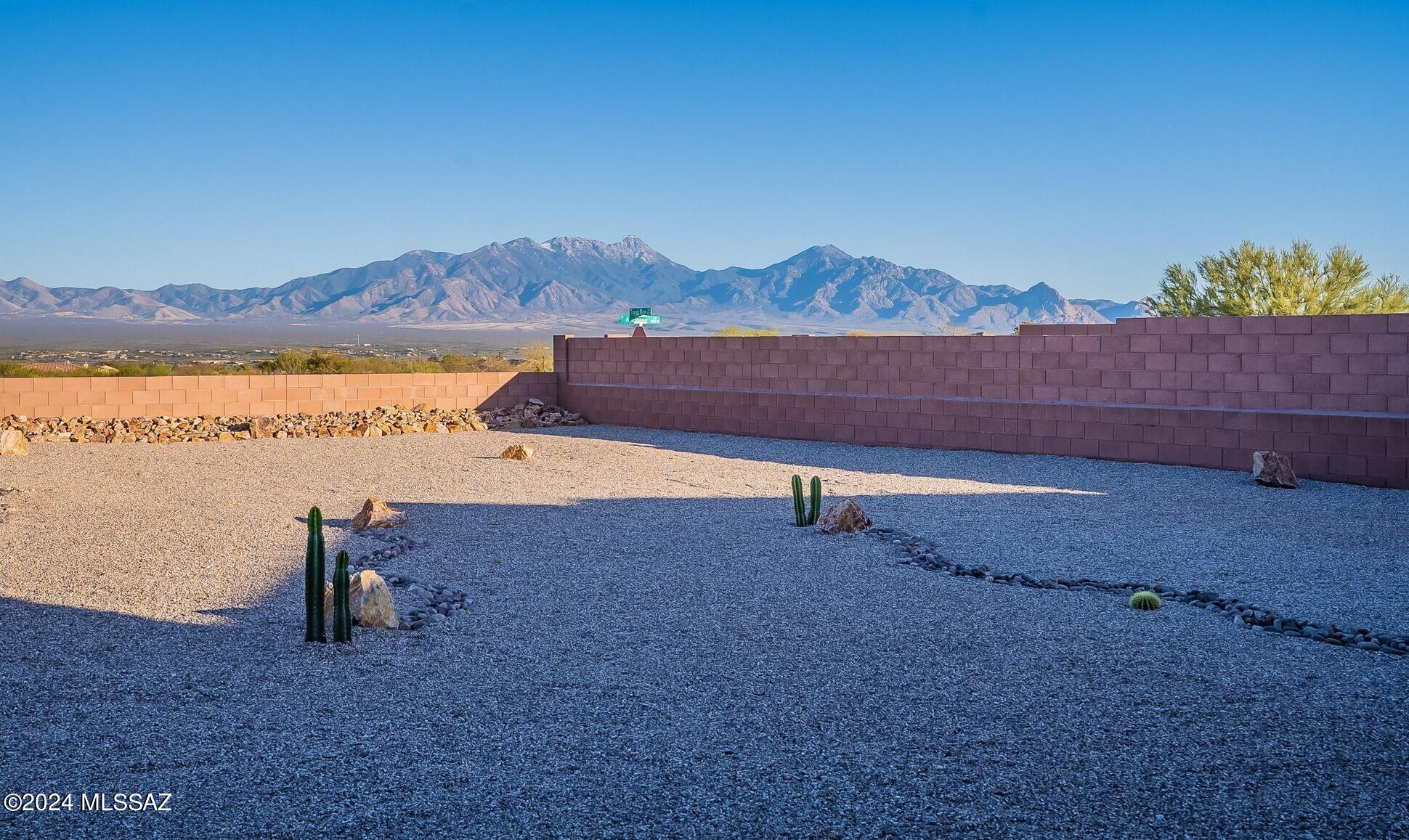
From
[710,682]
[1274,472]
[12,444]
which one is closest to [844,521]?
[710,682]

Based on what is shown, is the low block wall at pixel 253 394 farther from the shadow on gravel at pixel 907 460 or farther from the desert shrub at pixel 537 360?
the desert shrub at pixel 537 360

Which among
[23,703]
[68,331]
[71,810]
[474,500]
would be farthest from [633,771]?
[68,331]

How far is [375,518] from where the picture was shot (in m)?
9.22

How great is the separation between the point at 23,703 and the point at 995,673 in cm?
443

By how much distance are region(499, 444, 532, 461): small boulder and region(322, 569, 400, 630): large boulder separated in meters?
8.77

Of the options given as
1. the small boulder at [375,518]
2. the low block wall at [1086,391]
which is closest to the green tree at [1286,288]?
the low block wall at [1086,391]

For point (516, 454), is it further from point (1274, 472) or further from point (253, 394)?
point (1274, 472)

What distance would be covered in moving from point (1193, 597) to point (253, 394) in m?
16.6

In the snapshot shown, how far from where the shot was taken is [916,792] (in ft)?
12.8

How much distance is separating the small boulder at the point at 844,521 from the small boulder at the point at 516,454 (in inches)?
260

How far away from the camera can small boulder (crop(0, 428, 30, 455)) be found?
49.5 feet

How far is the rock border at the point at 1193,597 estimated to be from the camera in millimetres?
5980

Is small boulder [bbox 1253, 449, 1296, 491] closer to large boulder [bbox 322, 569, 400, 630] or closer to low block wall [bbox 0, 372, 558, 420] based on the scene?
large boulder [bbox 322, 569, 400, 630]

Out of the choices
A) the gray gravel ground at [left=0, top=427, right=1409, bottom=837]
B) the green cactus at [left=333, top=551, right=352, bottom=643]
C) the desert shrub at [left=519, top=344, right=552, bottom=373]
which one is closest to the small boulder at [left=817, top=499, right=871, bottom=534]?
the gray gravel ground at [left=0, top=427, right=1409, bottom=837]
